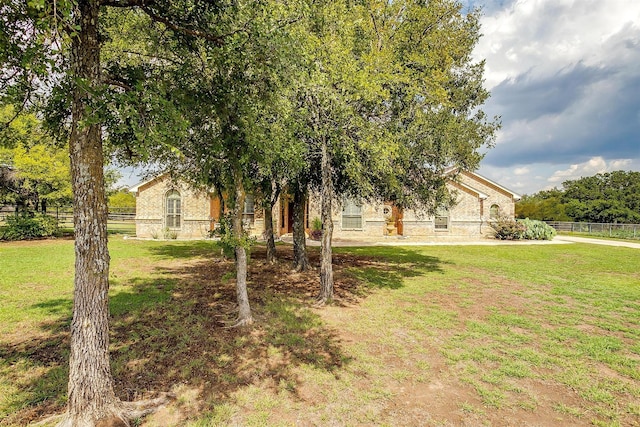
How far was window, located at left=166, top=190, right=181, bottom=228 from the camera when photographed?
22031 millimetres

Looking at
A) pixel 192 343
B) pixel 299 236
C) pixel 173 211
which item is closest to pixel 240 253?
pixel 192 343

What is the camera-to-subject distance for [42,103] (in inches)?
160

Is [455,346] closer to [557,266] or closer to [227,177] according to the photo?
[227,177]

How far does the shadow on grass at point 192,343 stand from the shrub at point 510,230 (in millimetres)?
16754

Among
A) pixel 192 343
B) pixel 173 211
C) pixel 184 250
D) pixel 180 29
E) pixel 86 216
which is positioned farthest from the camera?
pixel 173 211

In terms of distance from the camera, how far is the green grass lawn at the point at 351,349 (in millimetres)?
3723

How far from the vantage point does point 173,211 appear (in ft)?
72.4

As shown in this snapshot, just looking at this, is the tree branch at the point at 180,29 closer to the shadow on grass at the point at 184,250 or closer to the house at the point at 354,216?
the shadow on grass at the point at 184,250

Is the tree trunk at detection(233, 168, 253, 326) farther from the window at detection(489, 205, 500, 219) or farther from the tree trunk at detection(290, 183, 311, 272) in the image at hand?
the window at detection(489, 205, 500, 219)

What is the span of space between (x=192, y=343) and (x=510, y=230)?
23164 millimetres

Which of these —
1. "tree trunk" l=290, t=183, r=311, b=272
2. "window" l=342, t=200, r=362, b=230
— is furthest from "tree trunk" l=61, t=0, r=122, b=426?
"window" l=342, t=200, r=362, b=230

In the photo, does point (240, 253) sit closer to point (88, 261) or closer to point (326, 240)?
point (326, 240)

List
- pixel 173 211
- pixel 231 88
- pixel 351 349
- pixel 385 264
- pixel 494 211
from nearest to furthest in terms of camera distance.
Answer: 1. pixel 231 88
2. pixel 351 349
3. pixel 385 264
4. pixel 173 211
5. pixel 494 211

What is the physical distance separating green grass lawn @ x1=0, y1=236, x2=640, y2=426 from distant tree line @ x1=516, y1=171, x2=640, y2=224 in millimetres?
39647
